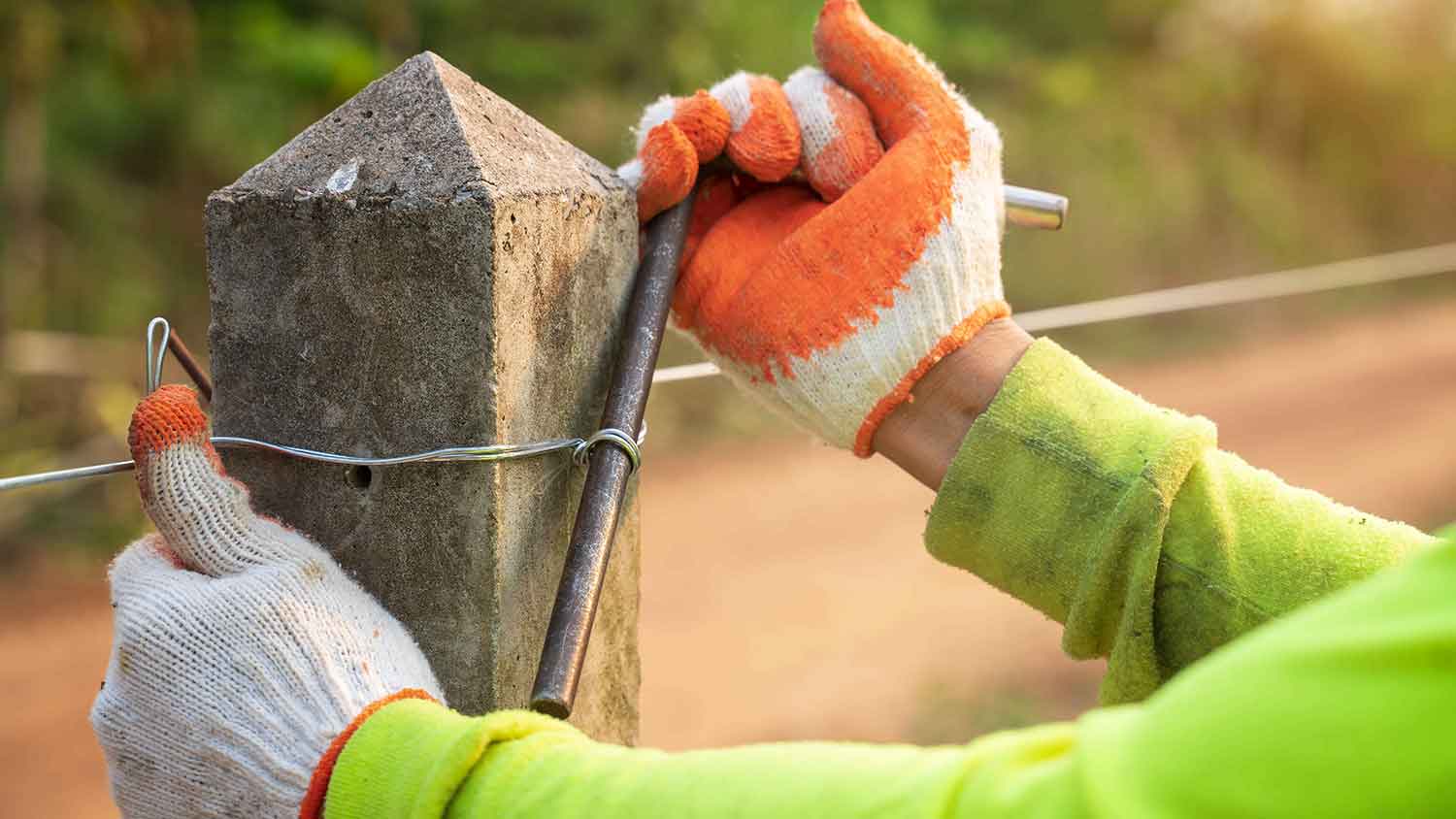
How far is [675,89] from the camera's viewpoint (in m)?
9.81

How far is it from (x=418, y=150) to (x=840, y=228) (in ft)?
1.78

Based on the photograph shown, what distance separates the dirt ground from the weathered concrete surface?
3.65 m

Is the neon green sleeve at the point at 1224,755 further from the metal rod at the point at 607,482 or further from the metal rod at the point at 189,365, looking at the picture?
the metal rod at the point at 189,365

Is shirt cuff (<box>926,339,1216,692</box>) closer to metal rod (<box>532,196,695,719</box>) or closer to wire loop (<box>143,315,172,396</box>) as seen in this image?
metal rod (<box>532,196,695,719</box>)

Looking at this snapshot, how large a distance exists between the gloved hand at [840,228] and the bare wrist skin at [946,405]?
0.03m

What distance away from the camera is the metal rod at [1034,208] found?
1.73 meters

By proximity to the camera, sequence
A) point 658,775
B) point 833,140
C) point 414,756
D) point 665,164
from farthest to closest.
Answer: point 833,140 → point 665,164 → point 414,756 → point 658,775

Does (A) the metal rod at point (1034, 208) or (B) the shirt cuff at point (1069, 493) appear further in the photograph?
(A) the metal rod at point (1034, 208)

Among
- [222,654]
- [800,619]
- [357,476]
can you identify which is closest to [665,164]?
[357,476]

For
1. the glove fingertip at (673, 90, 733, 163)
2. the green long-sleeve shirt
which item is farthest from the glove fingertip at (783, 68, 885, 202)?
the green long-sleeve shirt

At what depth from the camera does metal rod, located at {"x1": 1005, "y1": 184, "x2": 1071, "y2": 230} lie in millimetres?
1732

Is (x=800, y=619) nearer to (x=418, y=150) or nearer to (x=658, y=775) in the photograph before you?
(x=418, y=150)

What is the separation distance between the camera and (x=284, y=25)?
848 centimetres

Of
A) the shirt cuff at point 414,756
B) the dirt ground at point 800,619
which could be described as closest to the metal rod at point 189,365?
the shirt cuff at point 414,756
